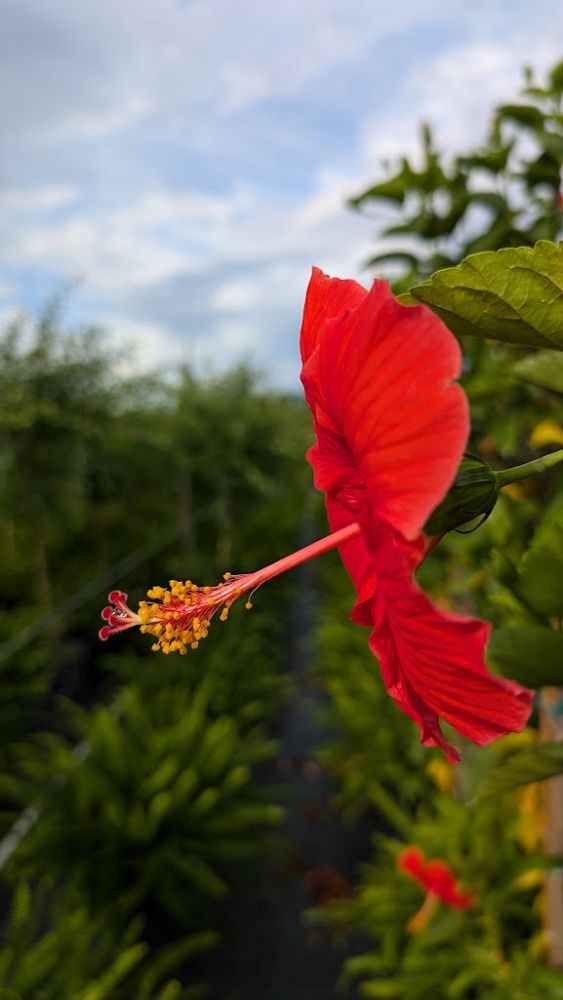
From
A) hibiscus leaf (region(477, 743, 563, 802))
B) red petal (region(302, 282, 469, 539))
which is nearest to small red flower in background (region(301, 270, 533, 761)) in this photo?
red petal (region(302, 282, 469, 539))

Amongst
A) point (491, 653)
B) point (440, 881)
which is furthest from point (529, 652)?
point (440, 881)

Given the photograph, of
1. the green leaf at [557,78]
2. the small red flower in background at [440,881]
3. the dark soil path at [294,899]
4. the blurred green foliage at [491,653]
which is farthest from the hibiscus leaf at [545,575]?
the dark soil path at [294,899]

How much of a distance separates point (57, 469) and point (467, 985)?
3090 mm

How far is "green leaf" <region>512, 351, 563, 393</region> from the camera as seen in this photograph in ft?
1.55

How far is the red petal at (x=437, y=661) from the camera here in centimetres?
29

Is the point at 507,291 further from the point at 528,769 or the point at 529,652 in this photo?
the point at 528,769

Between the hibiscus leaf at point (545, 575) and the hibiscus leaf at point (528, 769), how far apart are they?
0.13 meters

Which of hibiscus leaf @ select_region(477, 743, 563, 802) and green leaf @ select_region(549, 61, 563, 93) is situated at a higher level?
green leaf @ select_region(549, 61, 563, 93)

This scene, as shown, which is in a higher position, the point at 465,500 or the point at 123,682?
the point at 123,682

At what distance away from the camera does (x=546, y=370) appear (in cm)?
48

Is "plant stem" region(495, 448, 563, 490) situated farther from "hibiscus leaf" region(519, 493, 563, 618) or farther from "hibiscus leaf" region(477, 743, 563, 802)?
"hibiscus leaf" region(477, 743, 563, 802)

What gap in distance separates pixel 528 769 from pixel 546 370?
0.31 metres

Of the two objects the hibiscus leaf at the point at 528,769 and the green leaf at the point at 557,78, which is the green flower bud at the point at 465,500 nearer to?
the hibiscus leaf at the point at 528,769

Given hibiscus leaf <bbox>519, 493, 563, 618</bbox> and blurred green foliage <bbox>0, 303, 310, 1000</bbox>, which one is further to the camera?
blurred green foliage <bbox>0, 303, 310, 1000</bbox>
